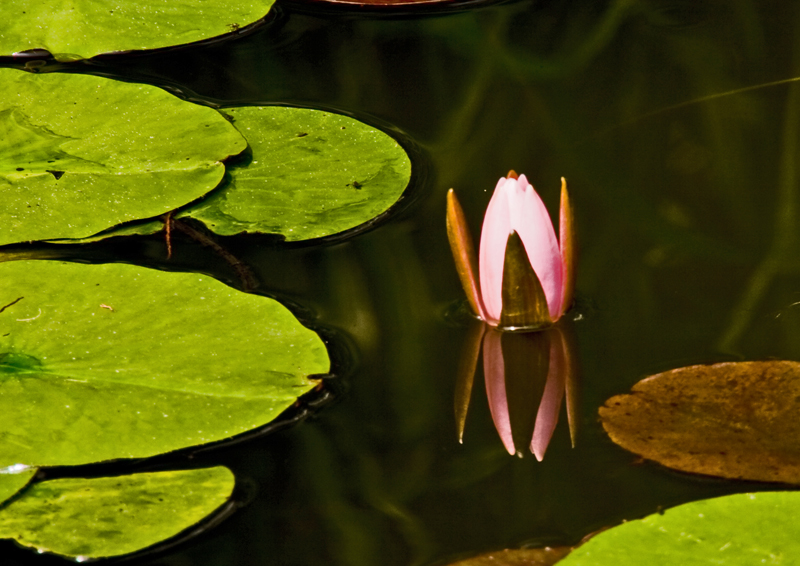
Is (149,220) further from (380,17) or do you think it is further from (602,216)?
(380,17)

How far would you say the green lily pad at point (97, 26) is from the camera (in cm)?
231

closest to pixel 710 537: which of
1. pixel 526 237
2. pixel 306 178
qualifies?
pixel 526 237

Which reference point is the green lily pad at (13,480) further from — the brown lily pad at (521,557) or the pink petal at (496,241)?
the pink petal at (496,241)

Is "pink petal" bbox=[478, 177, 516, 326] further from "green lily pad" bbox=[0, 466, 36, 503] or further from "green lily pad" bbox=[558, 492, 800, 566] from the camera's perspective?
"green lily pad" bbox=[0, 466, 36, 503]

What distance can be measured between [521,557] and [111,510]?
549mm

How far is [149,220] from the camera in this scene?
68.7 inches

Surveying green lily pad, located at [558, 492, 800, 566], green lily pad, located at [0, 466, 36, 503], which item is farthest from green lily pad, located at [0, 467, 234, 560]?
green lily pad, located at [558, 492, 800, 566]

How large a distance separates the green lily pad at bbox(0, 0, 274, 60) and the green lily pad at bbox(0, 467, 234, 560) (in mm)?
1457

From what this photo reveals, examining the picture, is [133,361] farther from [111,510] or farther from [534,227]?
[534,227]

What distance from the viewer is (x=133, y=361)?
1360mm

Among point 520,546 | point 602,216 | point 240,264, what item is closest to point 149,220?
point 240,264

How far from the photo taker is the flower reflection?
131 centimetres

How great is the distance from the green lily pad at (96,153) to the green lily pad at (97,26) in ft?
1.01

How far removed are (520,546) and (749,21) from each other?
1933 mm
